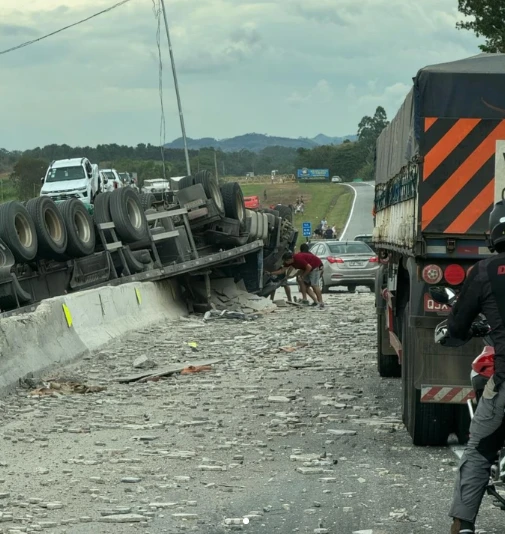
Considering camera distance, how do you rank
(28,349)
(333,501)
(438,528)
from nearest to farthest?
(438,528)
(333,501)
(28,349)

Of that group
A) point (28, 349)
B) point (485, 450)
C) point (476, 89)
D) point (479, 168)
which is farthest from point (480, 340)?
point (28, 349)

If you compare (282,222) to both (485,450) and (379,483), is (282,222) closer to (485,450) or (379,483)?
(379,483)

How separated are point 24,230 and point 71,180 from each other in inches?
1163

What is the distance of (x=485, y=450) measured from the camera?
18.4 ft

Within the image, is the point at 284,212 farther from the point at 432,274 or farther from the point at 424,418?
the point at 432,274

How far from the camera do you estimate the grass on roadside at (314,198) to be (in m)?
107

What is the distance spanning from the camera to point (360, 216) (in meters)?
105

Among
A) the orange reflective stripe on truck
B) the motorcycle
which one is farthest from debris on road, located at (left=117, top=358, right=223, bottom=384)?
the motorcycle

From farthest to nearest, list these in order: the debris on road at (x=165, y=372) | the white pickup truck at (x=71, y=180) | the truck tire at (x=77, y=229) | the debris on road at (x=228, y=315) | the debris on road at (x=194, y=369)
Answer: the white pickup truck at (x=71, y=180)
the debris on road at (x=228, y=315)
the truck tire at (x=77, y=229)
the debris on road at (x=194, y=369)
the debris on road at (x=165, y=372)

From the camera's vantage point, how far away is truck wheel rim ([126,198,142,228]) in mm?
21641

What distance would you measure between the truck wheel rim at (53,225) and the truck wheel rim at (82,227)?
754 mm

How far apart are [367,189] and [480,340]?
467ft

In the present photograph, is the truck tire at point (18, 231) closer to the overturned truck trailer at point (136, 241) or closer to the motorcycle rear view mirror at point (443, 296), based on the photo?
the overturned truck trailer at point (136, 241)

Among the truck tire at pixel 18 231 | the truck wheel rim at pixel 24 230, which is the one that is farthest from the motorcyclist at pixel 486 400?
the truck wheel rim at pixel 24 230
